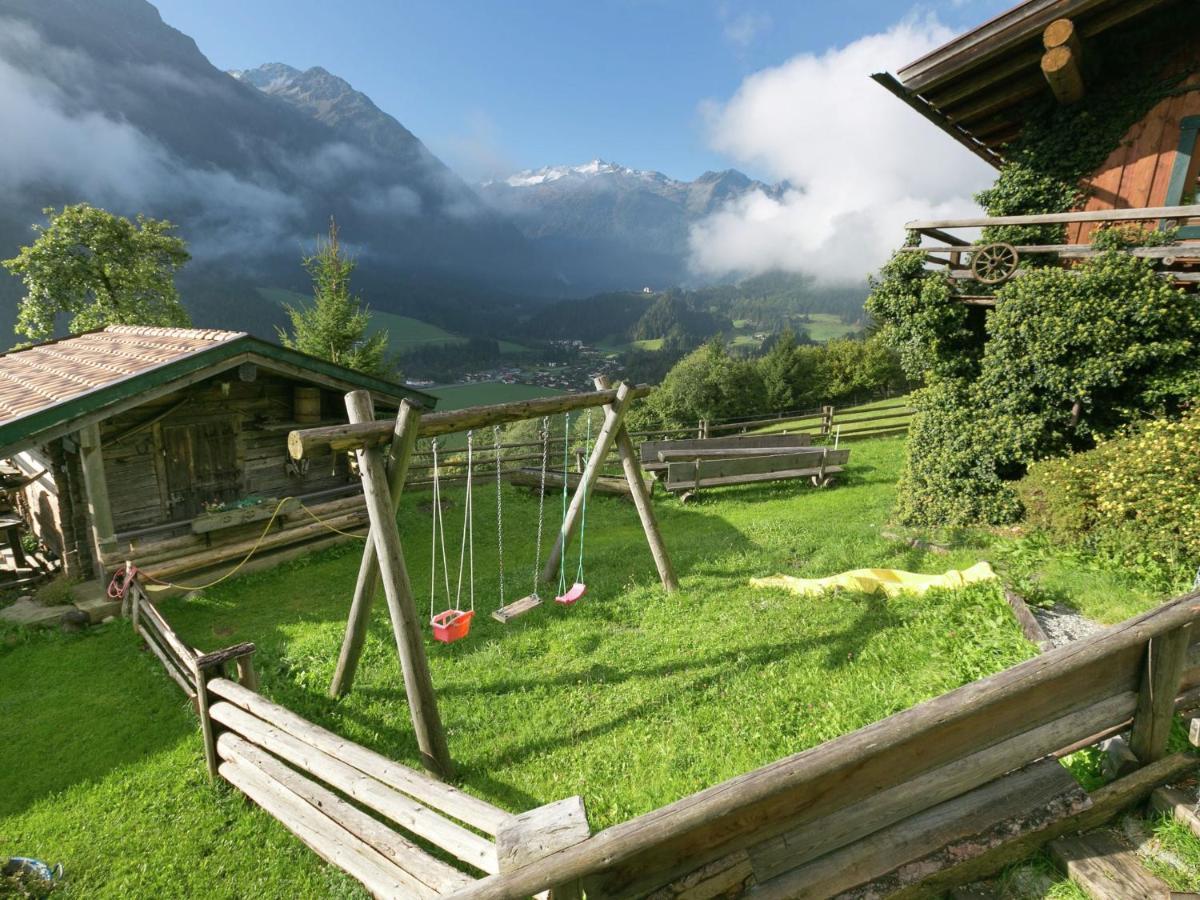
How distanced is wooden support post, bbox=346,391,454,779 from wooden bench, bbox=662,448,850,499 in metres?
10.7

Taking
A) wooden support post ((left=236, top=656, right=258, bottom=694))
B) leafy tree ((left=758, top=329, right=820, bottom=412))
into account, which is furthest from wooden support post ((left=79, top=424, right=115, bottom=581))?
leafy tree ((left=758, top=329, right=820, bottom=412))

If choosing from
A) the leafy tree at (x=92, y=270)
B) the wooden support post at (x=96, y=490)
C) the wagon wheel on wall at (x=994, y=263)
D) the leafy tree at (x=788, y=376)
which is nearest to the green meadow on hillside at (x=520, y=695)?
the wooden support post at (x=96, y=490)

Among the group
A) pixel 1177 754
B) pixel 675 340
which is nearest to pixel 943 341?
pixel 1177 754

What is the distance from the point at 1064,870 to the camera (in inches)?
126

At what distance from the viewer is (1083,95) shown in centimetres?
1030

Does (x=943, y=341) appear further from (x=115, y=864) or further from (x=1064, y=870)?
(x=115, y=864)

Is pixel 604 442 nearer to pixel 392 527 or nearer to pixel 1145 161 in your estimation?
pixel 392 527

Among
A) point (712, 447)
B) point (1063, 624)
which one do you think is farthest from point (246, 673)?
point (712, 447)

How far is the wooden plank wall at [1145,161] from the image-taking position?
9.41 m

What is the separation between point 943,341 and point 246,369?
13.0 m

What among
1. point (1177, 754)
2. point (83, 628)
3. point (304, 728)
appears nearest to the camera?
point (1177, 754)

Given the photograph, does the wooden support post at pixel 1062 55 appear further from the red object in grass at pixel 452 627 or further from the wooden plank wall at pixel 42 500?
the wooden plank wall at pixel 42 500

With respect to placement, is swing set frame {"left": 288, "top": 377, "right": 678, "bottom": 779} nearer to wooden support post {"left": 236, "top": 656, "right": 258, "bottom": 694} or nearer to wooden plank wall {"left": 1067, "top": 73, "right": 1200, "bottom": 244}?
wooden support post {"left": 236, "top": 656, "right": 258, "bottom": 694}

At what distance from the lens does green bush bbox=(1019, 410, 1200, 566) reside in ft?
23.1
